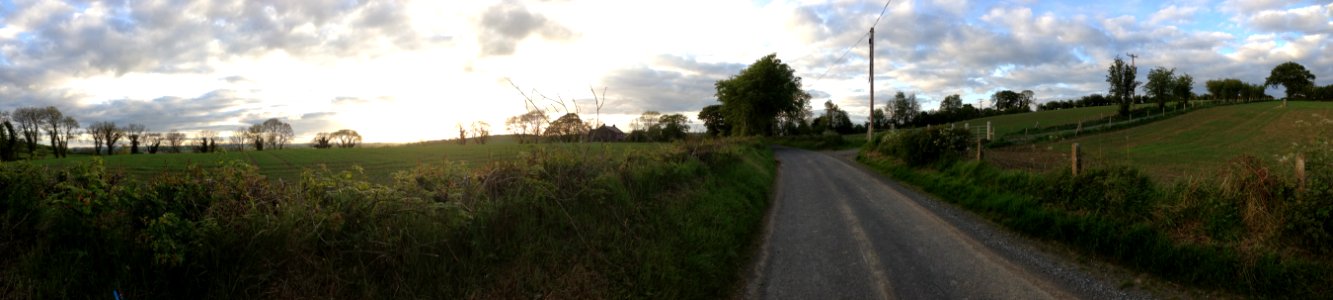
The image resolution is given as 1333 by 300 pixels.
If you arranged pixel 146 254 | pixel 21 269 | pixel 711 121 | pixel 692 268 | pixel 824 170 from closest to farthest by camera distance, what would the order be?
pixel 21 269, pixel 146 254, pixel 692 268, pixel 824 170, pixel 711 121

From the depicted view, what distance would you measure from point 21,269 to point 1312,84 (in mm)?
137055

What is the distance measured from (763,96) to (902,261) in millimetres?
52505

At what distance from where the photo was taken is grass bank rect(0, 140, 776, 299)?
3465 millimetres

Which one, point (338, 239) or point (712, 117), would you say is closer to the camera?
point (338, 239)

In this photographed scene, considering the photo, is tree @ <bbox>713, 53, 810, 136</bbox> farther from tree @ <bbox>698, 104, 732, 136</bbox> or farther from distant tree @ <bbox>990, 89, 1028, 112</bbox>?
distant tree @ <bbox>990, 89, 1028, 112</bbox>

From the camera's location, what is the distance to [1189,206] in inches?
275

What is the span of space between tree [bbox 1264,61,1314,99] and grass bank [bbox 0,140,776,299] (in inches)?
5065

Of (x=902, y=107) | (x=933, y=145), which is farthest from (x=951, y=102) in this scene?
(x=933, y=145)

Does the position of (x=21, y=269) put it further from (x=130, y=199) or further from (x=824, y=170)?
(x=824, y=170)

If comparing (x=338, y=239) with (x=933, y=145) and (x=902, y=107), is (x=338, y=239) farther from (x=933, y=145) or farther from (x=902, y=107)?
(x=902, y=107)

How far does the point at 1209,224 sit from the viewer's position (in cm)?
661

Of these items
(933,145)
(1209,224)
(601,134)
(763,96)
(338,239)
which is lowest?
(1209,224)

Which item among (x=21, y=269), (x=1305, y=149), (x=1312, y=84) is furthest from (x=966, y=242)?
(x=1312, y=84)

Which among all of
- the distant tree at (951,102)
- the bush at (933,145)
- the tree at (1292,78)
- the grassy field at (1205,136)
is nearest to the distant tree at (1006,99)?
the distant tree at (951,102)
